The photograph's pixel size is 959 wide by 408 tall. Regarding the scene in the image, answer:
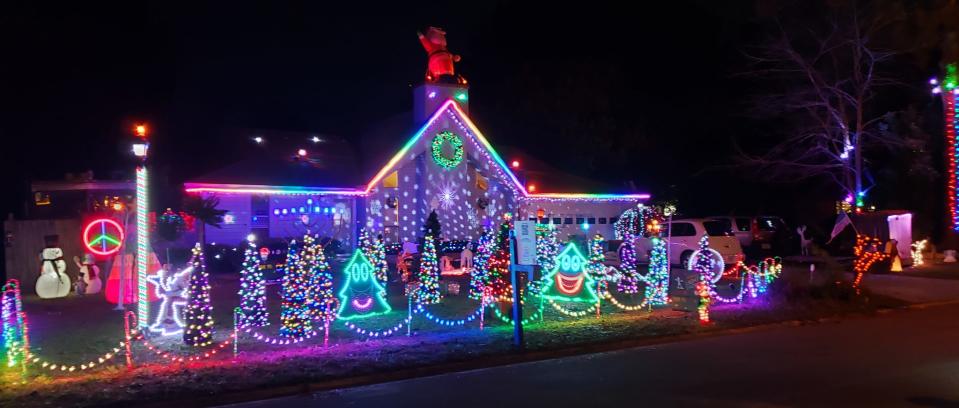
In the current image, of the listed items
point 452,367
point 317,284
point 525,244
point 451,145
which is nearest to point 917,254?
point 451,145

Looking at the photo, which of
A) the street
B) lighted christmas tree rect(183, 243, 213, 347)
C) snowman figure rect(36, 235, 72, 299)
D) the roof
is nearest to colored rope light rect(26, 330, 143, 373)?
lighted christmas tree rect(183, 243, 213, 347)

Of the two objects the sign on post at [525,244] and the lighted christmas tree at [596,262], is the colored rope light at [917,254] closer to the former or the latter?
the lighted christmas tree at [596,262]

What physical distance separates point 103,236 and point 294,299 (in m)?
5.43

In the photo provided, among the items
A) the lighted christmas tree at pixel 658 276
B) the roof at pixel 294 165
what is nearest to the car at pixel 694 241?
the lighted christmas tree at pixel 658 276

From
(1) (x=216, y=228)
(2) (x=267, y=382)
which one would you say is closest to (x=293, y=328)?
(2) (x=267, y=382)

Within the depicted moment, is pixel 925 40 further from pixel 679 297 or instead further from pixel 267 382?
pixel 679 297

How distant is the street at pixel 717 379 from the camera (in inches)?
293

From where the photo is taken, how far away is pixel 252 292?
448 inches

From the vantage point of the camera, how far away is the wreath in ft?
83.8

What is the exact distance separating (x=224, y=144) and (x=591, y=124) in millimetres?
17990

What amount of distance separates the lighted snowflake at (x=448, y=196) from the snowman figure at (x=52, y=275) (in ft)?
41.4

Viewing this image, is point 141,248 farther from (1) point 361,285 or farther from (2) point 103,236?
(2) point 103,236

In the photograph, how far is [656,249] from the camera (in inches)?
566

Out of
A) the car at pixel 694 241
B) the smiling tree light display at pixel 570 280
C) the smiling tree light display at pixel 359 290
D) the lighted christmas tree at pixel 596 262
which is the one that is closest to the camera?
the smiling tree light display at pixel 359 290
